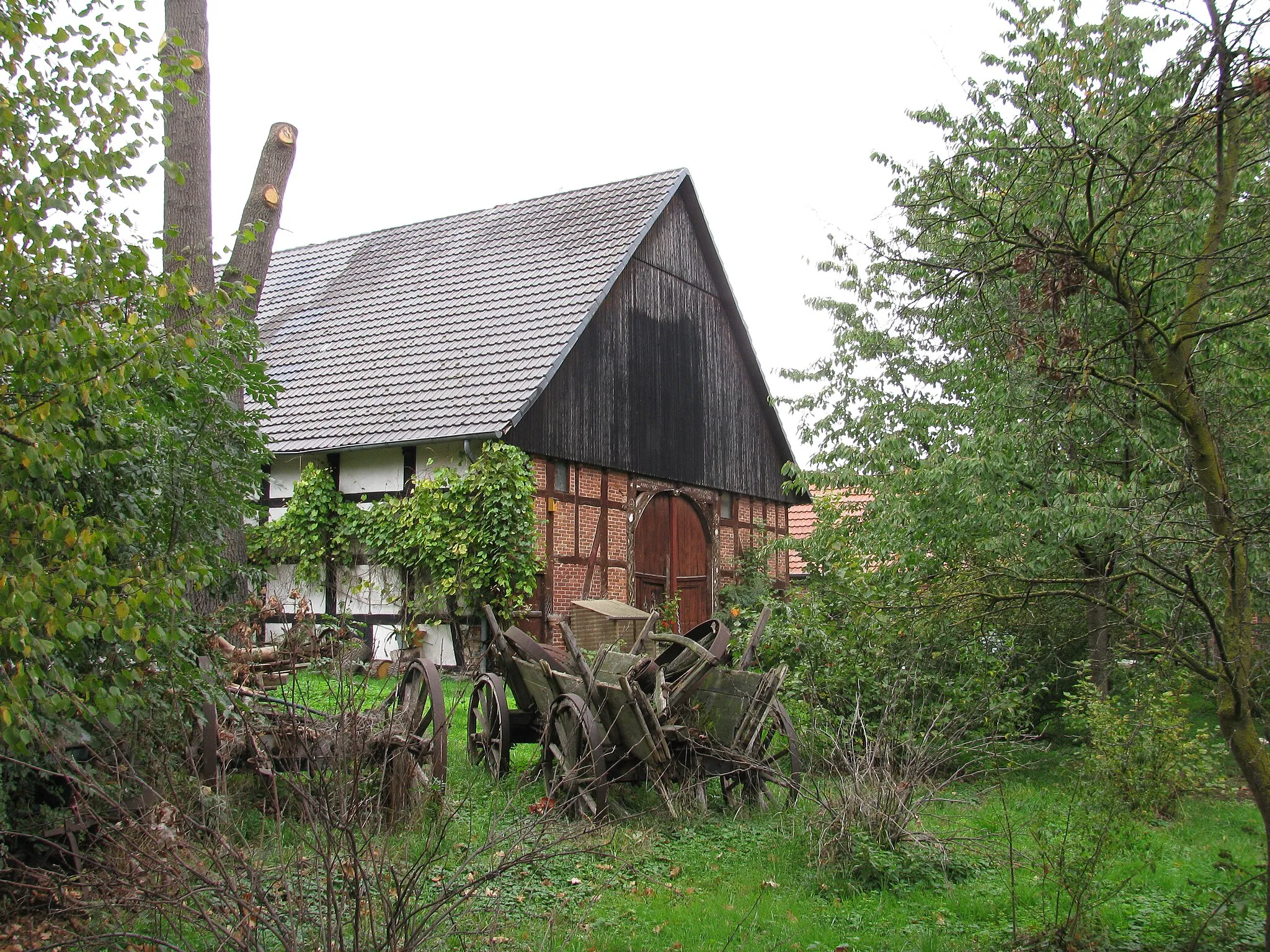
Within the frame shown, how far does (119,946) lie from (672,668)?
4.21m

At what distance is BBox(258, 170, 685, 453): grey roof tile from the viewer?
13914 mm

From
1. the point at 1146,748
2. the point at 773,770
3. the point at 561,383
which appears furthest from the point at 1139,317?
the point at 561,383

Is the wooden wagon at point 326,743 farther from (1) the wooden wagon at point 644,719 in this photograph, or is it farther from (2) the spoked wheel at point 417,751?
(1) the wooden wagon at point 644,719

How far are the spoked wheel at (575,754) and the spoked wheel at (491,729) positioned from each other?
435 millimetres

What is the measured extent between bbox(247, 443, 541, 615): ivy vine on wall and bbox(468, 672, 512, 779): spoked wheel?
4.71m

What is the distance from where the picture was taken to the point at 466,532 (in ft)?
43.0

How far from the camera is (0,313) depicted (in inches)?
134

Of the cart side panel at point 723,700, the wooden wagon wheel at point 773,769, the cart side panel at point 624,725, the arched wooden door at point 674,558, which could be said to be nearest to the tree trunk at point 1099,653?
the wooden wagon wheel at point 773,769

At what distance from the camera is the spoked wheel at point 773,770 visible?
7125 millimetres

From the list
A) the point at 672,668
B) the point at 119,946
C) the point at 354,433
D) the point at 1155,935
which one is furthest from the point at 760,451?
the point at 119,946

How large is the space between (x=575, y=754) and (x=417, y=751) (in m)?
1.02

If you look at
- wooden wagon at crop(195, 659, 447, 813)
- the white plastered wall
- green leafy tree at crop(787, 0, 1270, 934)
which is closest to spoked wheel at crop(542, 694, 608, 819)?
wooden wagon at crop(195, 659, 447, 813)

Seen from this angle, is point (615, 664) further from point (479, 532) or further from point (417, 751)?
point (479, 532)

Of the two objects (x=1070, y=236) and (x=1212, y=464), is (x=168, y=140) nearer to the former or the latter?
(x=1070, y=236)
